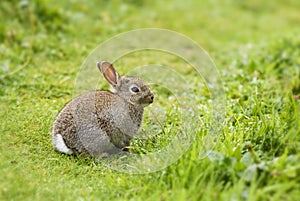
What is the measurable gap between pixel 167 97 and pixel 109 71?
1.53m

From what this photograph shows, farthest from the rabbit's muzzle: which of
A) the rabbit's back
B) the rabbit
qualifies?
the rabbit's back

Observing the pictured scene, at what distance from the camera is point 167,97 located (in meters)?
6.30

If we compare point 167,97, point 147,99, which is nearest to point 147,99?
point 147,99

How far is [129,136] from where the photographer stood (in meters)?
4.90

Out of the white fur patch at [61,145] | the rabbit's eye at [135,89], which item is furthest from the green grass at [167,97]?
the rabbit's eye at [135,89]

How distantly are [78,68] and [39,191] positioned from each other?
10.3 ft

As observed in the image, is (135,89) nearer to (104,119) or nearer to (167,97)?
(104,119)

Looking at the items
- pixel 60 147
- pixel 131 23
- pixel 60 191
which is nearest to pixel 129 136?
pixel 60 147

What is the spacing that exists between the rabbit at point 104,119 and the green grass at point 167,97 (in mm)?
136

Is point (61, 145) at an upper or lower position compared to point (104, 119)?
lower

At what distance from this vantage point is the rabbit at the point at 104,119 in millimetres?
4770

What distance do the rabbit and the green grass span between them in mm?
136

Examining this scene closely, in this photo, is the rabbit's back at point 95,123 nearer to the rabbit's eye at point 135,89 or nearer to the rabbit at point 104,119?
the rabbit at point 104,119

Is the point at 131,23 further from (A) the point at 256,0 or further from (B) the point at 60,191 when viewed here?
(B) the point at 60,191
